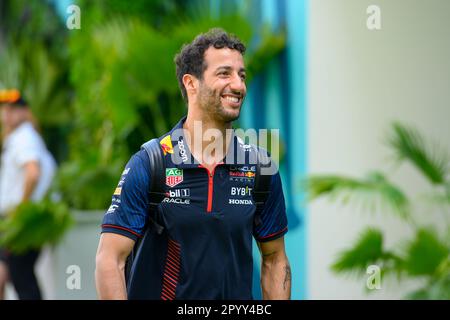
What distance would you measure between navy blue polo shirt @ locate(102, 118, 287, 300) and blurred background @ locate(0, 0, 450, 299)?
6.63 feet

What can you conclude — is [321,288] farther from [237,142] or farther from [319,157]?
[237,142]

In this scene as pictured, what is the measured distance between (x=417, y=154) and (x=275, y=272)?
2210 mm

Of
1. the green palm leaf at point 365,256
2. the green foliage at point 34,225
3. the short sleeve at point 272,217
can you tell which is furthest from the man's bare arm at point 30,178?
the short sleeve at point 272,217

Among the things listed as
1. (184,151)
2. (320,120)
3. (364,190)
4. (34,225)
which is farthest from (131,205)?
(34,225)

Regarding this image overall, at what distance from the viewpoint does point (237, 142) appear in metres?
4.72

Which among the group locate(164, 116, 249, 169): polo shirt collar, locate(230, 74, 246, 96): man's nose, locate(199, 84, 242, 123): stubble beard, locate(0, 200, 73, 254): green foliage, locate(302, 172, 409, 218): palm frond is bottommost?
locate(0, 200, 73, 254): green foliage

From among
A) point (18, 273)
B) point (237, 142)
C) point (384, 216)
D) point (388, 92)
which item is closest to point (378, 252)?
point (384, 216)

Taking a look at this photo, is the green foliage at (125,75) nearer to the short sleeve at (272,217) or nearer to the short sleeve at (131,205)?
the short sleeve at (272,217)

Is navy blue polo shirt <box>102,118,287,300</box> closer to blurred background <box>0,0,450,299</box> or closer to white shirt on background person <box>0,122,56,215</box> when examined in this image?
blurred background <box>0,0,450,299</box>

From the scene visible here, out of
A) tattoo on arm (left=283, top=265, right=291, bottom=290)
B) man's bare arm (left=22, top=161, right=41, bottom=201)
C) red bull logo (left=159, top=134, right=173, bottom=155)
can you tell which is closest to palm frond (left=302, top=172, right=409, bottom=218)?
tattoo on arm (left=283, top=265, right=291, bottom=290)

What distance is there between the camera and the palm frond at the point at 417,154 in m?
6.68

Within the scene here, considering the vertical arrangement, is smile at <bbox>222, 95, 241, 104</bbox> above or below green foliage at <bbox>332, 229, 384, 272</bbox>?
above

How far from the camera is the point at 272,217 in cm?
473

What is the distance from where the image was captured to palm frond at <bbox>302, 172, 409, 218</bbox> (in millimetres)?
6555
